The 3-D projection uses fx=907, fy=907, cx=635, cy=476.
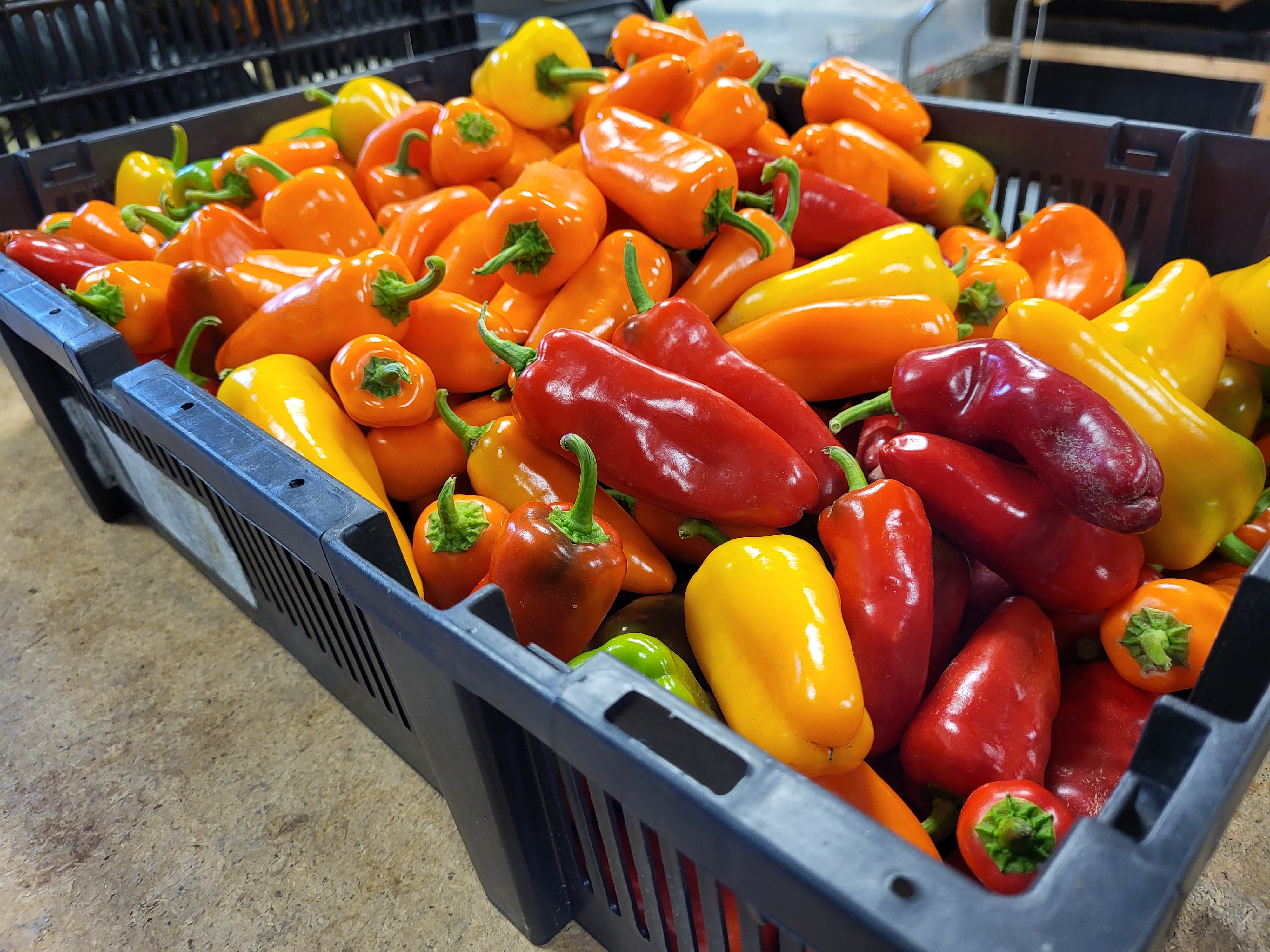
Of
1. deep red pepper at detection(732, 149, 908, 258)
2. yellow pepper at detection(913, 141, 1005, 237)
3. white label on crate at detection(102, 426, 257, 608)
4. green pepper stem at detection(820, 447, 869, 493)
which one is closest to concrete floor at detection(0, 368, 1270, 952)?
white label on crate at detection(102, 426, 257, 608)

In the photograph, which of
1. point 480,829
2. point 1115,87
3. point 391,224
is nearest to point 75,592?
point 391,224

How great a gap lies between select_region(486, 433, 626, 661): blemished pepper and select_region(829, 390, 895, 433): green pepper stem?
0.27m

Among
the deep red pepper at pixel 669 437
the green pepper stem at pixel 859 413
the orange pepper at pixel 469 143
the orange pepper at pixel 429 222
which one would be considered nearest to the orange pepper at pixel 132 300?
the orange pepper at pixel 429 222

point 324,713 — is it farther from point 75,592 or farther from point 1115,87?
point 1115,87

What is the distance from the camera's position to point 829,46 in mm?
2389

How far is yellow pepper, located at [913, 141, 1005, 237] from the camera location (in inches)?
50.6

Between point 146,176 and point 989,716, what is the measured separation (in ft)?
4.51

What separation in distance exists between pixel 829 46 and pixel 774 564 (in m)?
2.11

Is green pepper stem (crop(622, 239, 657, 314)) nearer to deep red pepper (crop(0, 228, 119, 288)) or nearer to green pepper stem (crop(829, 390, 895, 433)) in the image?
green pepper stem (crop(829, 390, 895, 433))

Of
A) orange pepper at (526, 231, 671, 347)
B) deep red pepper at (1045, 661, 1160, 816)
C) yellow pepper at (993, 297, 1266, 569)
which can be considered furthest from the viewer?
orange pepper at (526, 231, 671, 347)

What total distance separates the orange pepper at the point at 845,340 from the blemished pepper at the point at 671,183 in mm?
128

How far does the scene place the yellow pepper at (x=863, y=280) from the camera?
0.98 meters

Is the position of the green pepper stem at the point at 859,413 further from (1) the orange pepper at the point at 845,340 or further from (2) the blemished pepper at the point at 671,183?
(2) the blemished pepper at the point at 671,183

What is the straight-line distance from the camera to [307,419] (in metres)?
0.87
